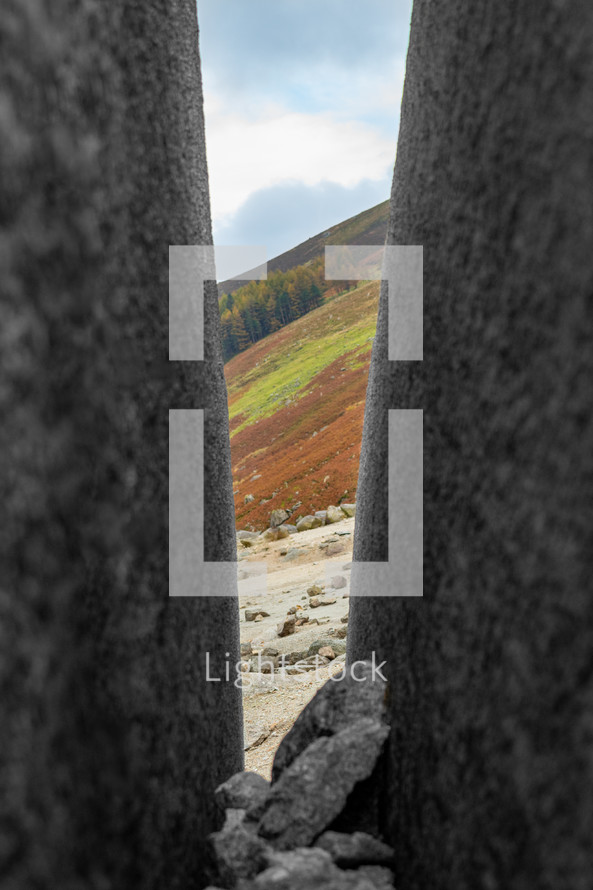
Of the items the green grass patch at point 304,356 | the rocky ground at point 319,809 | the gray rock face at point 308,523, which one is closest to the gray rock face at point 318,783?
the rocky ground at point 319,809

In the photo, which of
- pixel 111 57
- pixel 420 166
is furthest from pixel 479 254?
pixel 111 57

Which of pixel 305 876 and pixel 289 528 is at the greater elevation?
pixel 289 528

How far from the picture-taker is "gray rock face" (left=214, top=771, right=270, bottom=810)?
7.46ft

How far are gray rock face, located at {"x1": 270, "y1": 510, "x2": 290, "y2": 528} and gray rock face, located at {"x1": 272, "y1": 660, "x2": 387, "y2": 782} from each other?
20.1 metres

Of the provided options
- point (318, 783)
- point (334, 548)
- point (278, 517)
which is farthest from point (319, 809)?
point (278, 517)

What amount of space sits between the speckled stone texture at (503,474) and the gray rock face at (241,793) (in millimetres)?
514

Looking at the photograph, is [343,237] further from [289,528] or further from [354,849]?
[354,849]

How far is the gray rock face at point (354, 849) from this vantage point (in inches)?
75.6

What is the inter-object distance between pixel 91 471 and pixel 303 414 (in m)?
34.1

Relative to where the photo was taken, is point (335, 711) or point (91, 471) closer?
point (91, 471)

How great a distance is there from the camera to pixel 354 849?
196 centimetres

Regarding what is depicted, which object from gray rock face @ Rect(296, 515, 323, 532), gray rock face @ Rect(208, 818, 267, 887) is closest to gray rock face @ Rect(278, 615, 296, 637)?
gray rock face @ Rect(208, 818, 267, 887)

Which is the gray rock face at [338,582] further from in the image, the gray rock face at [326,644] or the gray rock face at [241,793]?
the gray rock face at [241,793]

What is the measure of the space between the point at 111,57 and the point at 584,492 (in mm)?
1727
